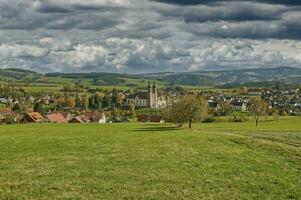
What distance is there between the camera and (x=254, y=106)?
381ft

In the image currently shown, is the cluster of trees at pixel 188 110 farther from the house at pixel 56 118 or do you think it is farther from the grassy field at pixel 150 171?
the house at pixel 56 118

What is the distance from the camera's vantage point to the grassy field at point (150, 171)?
21234 millimetres

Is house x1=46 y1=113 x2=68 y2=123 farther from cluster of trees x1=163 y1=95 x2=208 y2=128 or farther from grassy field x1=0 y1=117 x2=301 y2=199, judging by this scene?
grassy field x1=0 y1=117 x2=301 y2=199

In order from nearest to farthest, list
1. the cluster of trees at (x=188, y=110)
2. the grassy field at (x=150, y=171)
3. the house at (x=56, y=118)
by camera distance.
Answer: the grassy field at (x=150, y=171), the cluster of trees at (x=188, y=110), the house at (x=56, y=118)

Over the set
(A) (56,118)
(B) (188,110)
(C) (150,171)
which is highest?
(C) (150,171)

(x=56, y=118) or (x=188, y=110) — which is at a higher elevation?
(x=188, y=110)

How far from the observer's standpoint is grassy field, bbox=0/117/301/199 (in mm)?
21234

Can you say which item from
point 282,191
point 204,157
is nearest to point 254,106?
point 204,157

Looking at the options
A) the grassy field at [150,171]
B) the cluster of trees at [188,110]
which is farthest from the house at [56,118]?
the grassy field at [150,171]

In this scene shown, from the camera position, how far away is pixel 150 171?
25375mm

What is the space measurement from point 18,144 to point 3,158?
8.37 metres

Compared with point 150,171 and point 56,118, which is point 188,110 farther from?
point 56,118

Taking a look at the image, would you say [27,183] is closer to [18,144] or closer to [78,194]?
[78,194]

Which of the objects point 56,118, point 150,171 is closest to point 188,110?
point 150,171
